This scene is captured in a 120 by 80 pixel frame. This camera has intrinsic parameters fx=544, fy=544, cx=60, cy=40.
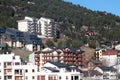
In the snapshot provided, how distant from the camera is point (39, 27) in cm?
13538

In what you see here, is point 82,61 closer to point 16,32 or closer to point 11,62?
point 16,32

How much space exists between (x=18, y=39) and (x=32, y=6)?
46.7 metres

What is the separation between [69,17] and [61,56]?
5862 cm

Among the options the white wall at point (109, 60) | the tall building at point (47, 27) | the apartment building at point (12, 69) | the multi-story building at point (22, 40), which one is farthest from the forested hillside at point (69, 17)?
the apartment building at point (12, 69)

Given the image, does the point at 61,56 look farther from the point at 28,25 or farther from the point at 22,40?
the point at 28,25

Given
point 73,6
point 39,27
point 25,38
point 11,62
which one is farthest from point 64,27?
point 11,62

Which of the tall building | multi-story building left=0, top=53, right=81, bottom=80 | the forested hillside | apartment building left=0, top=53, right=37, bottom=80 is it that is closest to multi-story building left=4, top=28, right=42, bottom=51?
the forested hillside

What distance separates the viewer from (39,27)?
444ft

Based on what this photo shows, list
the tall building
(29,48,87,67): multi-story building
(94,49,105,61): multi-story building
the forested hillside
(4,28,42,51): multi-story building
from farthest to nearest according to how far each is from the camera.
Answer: the tall building < the forested hillside < (4,28,42,51): multi-story building < (94,49,105,61): multi-story building < (29,48,87,67): multi-story building

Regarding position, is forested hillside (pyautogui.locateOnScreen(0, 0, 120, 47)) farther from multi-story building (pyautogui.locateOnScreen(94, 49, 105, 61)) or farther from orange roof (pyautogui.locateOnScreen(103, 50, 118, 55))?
orange roof (pyautogui.locateOnScreen(103, 50, 118, 55))

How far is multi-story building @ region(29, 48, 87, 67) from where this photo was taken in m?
97.2

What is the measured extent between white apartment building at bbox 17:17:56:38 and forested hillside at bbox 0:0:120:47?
7.63 feet

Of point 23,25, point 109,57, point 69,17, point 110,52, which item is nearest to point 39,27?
point 23,25

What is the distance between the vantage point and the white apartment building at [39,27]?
Answer: 13075 cm
